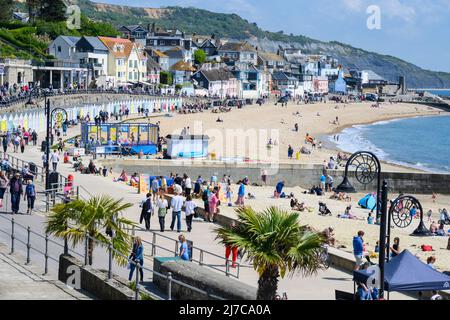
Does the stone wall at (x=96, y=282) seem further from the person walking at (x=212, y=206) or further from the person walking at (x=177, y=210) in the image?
the person walking at (x=212, y=206)

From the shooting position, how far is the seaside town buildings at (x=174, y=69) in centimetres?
8769

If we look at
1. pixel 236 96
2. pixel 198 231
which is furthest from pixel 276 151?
pixel 236 96

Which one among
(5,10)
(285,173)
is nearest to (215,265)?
(285,173)

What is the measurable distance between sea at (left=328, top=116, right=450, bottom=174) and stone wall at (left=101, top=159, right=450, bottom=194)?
55.1 ft

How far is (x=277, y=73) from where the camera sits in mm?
156250

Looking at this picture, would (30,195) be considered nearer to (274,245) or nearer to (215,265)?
(215,265)

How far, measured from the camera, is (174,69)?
124 meters

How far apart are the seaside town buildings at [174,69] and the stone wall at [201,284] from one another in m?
59.4

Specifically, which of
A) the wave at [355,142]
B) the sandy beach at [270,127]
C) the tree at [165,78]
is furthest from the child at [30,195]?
the tree at [165,78]

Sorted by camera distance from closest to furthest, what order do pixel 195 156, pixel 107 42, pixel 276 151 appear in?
pixel 195 156 < pixel 276 151 < pixel 107 42

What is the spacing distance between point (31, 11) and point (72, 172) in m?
86.0

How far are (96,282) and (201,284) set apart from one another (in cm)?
143

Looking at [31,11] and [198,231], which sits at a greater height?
[31,11]
